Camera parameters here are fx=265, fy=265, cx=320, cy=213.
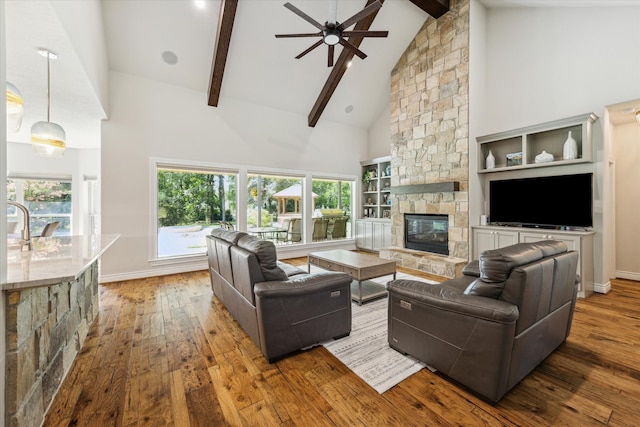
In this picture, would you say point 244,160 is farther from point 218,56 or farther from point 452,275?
point 452,275

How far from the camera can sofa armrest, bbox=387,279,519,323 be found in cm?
159

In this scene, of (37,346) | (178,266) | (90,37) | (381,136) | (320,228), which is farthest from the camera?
(381,136)

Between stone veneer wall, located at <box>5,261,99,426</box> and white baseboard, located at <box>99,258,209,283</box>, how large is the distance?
2.54 m

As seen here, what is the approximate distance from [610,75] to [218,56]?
5857mm

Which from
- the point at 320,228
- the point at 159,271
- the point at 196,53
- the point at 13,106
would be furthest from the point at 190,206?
the point at 13,106

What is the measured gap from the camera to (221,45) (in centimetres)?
432

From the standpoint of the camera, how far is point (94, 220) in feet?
21.7

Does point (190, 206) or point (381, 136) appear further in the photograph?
point (381, 136)

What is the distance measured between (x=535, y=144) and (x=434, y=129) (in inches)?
64.1

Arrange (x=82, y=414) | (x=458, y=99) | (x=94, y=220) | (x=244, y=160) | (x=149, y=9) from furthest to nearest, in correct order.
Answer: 1. (x=94, y=220)
2. (x=244, y=160)
3. (x=458, y=99)
4. (x=149, y=9)
5. (x=82, y=414)

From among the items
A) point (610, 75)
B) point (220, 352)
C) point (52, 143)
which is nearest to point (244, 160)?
point (52, 143)

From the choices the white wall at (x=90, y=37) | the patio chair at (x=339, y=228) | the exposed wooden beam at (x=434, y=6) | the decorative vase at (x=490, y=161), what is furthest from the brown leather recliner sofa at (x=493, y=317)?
the patio chair at (x=339, y=228)

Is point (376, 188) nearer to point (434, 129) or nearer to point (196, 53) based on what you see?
point (434, 129)

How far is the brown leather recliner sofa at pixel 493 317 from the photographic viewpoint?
1.63 metres
